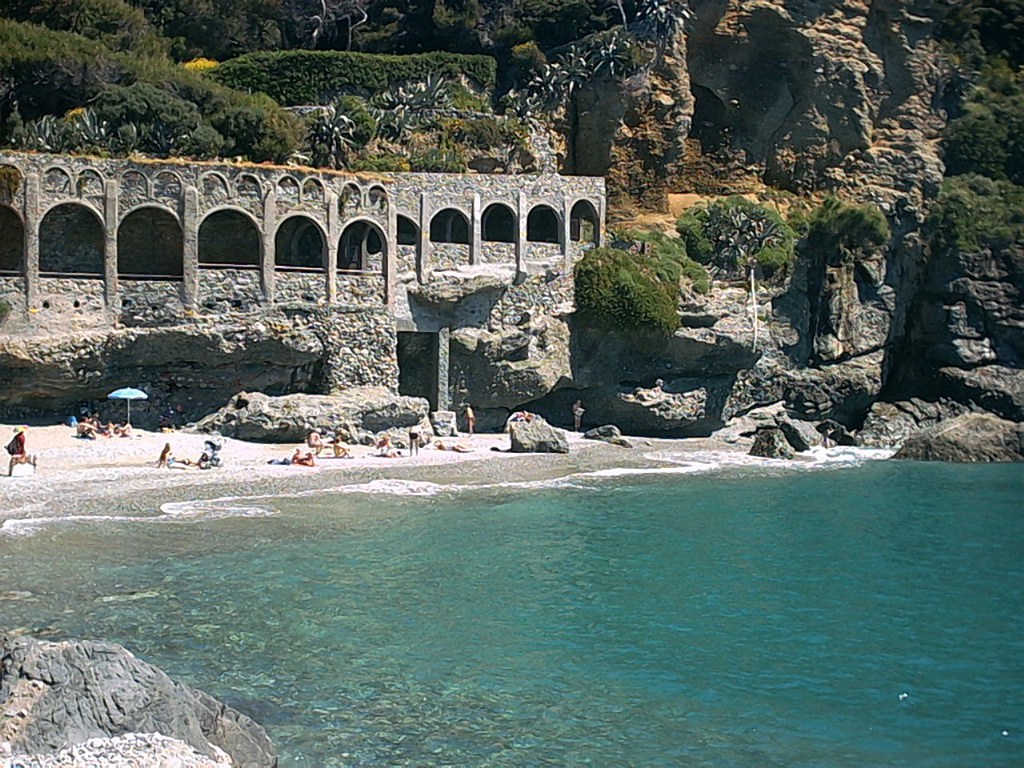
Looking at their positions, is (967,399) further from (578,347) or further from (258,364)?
(258,364)

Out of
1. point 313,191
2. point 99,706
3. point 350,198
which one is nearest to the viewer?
point 99,706

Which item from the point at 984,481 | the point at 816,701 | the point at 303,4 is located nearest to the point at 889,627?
the point at 816,701

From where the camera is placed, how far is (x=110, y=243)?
111ft

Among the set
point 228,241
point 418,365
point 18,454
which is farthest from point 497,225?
point 18,454

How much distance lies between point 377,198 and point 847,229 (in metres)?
19.2

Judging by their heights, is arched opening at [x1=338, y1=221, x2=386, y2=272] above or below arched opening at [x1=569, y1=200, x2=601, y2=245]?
below

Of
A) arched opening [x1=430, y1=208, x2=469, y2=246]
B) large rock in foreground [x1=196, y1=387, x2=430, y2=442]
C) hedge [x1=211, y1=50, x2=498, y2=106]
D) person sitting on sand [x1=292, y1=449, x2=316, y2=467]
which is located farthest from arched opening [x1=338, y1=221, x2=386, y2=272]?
hedge [x1=211, y1=50, x2=498, y2=106]

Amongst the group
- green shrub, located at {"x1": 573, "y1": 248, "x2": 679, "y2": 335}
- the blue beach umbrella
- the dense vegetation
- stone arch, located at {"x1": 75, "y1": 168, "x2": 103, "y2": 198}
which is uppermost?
the dense vegetation

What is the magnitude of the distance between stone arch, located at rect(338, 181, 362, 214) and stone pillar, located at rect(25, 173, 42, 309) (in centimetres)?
871

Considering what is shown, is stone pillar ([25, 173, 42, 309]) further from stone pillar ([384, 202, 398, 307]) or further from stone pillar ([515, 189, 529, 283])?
stone pillar ([515, 189, 529, 283])

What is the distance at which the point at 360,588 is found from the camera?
19.9m

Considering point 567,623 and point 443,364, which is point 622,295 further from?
point 567,623

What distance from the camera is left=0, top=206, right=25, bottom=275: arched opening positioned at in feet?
112

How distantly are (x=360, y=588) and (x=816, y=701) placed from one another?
7.98 metres
